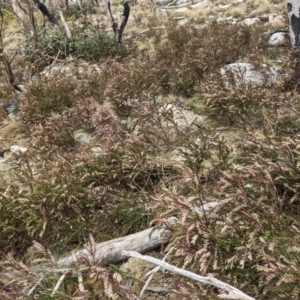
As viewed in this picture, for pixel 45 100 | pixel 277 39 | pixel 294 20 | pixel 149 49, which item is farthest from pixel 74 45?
pixel 294 20

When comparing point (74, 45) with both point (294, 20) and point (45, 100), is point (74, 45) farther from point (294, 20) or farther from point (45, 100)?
point (294, 20)

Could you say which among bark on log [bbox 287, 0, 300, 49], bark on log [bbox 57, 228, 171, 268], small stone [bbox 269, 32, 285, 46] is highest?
bark on log [bbox 287, 0, 300, 49]

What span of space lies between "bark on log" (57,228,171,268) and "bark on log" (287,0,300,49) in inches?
180

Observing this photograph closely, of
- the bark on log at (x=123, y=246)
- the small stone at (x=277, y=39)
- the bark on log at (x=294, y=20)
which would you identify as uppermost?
the bark on log at (x=294, y=20)

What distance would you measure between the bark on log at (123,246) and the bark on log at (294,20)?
4.58 metres

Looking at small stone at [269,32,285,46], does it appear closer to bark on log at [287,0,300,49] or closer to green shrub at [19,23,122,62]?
bark on log at [287,0,300,49]

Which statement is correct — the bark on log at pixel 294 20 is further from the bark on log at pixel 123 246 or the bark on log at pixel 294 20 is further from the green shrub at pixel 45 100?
the bark on log at pixel 123 246

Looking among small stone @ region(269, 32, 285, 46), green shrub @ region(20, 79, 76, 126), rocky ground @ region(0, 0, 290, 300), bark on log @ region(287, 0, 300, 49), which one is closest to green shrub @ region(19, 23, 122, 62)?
rocky ground @ region(0, 0, 290, 300)

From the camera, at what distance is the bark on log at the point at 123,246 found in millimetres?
2721

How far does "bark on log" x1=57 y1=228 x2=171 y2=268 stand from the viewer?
2.72m

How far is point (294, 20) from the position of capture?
18.8 feet

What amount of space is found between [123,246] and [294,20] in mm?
4847

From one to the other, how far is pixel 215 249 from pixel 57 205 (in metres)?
1.58

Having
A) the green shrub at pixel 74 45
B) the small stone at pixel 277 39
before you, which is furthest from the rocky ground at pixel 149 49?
the green shrub at pixel 74 45
